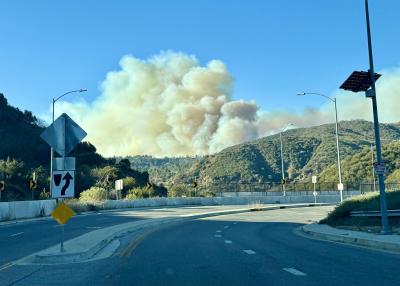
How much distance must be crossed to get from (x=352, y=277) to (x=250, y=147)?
5159 inches

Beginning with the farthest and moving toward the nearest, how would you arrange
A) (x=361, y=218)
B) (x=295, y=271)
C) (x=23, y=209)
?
(x=23, y=209) → (x=361, y=218) → (x=295, y=271)

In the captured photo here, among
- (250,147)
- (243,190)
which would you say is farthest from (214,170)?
(243,190)

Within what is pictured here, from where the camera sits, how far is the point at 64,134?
14922 millimetres

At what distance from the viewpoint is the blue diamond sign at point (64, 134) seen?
14836 millimetres

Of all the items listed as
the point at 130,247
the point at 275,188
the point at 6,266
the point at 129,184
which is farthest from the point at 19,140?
the point at 6,266

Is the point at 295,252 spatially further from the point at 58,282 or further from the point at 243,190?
the point at 243,190

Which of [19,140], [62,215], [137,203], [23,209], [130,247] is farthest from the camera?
[19,140]

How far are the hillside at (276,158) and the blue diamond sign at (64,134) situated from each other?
101981 millimetres

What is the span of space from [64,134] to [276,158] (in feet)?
386

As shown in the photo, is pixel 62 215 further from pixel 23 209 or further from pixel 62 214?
pixel 23 209

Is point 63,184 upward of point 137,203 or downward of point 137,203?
upward

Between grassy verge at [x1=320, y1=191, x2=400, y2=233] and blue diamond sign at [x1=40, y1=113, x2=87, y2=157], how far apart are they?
42.6ft

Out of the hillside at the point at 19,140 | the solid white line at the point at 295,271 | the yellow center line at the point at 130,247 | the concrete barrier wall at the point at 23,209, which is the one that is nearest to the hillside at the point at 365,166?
the hillside at the point at 19,140

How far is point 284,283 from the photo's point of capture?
953 cm
